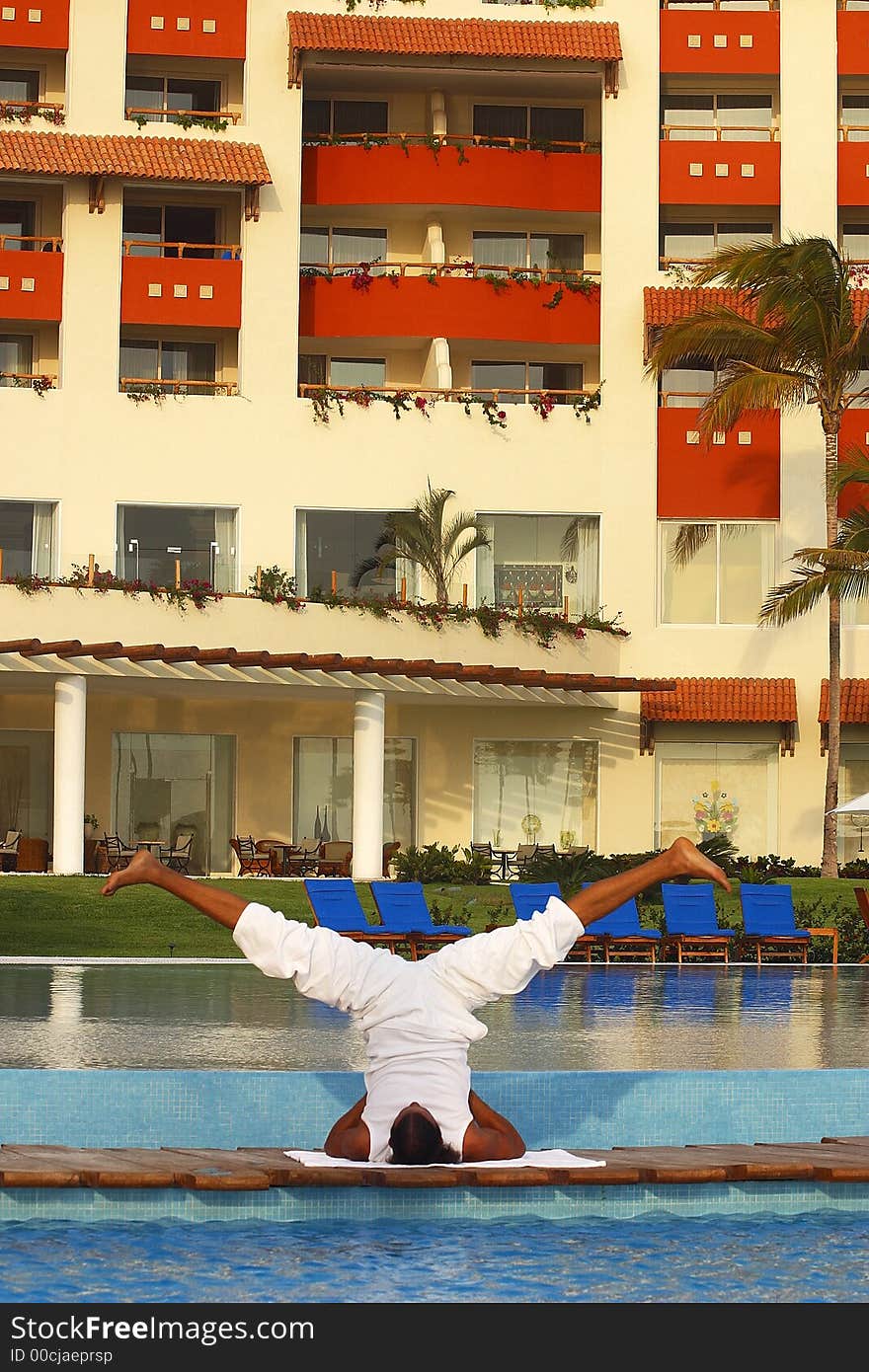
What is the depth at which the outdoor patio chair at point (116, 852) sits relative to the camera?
32.6 m

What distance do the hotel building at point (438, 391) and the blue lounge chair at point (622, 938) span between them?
37.8ft

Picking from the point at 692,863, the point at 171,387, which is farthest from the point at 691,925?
the point at 171,387

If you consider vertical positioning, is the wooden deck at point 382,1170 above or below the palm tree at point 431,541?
below

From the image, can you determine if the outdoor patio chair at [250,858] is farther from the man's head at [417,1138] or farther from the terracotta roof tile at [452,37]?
the man's head at [417,1138]

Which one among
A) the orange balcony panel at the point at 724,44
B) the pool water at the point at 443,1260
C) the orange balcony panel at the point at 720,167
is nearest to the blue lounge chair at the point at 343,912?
the pool water at the point at 443,1260

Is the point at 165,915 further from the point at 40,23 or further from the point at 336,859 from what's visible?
the point at 40,23

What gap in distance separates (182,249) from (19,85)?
4.63m

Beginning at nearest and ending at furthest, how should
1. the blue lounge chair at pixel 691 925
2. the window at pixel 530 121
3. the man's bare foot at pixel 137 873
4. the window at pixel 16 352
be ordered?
the man's bare foot at pixel 137 873 → the blue lounge chair at pixel 691 925 → the window at pixel 16 352 → the window at pixel 530 121

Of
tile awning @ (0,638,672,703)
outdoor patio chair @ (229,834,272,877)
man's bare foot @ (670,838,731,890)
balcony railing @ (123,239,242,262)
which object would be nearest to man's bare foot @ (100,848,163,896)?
man's bare foot @ (670,838,731,890)

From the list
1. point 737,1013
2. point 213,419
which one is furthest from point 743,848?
point 737,1013

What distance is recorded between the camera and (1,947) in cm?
2398

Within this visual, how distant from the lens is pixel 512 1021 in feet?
52.3

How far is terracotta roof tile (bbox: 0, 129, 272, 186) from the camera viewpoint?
1398 inches

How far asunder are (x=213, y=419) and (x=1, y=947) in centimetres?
1424
